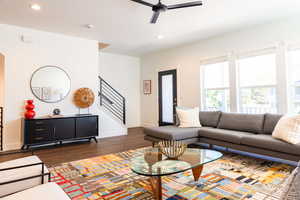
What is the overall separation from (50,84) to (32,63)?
24.2 inches

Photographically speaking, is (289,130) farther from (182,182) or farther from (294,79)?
(182,182)

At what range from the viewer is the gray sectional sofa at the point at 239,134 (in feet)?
8.95

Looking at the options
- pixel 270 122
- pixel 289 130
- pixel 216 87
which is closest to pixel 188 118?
pixel 216 87

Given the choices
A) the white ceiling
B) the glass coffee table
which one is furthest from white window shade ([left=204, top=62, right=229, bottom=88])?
the glass coffee table

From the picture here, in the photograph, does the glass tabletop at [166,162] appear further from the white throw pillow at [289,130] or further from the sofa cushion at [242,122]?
the sofa cushion at [242,122]

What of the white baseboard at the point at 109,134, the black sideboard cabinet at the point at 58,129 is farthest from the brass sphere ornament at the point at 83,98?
the white baseboard at the point at 109,134

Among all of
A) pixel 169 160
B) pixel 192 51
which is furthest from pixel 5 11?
pixel 192 51

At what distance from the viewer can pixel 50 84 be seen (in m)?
4.53

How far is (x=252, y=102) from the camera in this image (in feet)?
14.3

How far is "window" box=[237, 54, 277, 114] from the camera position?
4039 mm

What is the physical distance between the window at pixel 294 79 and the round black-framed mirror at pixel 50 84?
206 inches

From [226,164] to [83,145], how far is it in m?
3.29

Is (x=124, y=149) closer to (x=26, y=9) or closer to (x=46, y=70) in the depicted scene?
(x=46, y=70)

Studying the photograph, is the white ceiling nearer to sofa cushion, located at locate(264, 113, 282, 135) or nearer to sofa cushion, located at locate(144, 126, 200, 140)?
sofa cushion, located at locate(264, 113, 282, 135)
